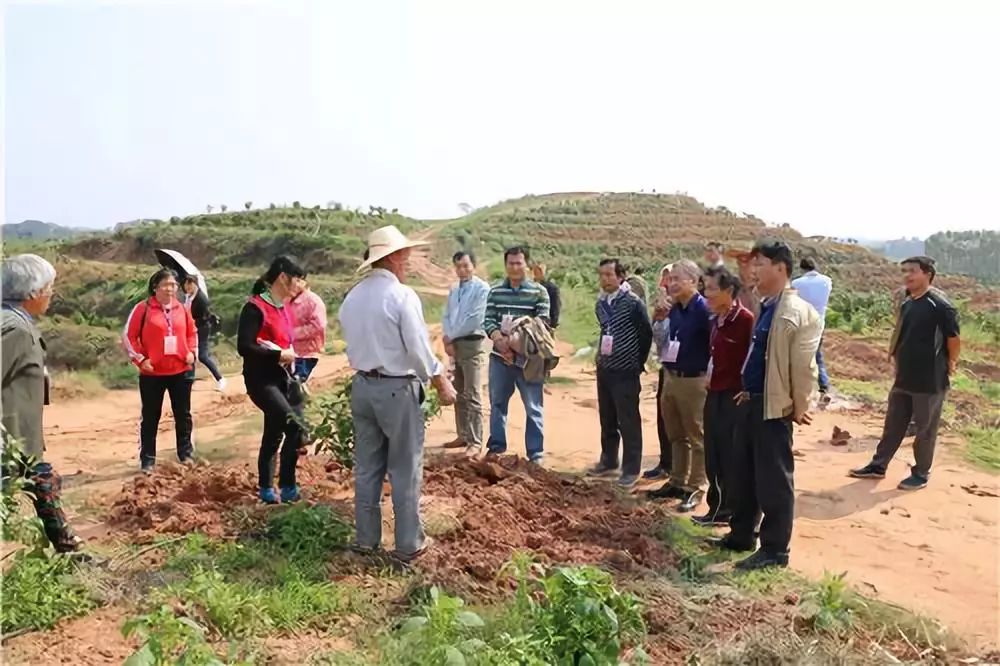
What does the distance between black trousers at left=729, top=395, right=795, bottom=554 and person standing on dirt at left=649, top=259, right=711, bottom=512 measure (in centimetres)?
89

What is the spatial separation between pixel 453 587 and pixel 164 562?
64.7 inches

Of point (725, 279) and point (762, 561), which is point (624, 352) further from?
point (762, 561)

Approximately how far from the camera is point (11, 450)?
3799 mm

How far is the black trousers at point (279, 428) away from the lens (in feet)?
18.2

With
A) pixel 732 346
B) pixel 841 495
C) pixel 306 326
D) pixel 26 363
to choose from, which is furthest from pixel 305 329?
pixel 841 495

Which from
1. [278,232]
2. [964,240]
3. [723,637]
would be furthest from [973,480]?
[964,240]

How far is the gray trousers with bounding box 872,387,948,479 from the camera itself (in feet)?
22.2

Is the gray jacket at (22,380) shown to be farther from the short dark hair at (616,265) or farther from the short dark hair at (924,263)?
the short dark hair at (924,263)

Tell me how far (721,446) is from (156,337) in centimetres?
421

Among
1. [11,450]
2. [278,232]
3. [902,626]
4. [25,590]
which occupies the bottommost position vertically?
[902,626]

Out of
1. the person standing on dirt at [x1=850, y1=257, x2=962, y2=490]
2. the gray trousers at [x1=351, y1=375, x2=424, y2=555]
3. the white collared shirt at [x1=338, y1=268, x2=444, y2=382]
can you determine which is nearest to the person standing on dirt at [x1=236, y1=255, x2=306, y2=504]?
the gray trousers at [x1=351, y1=375, x2=424, y2=555]

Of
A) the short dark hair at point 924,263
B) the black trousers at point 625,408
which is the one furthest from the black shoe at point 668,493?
the short dark hair at point 924,263

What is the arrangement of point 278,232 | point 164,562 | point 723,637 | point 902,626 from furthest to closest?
point 278,232, point 164,562, point 902,626, point 723,637

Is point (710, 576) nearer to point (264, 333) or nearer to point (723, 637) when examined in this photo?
point (723, 637)
